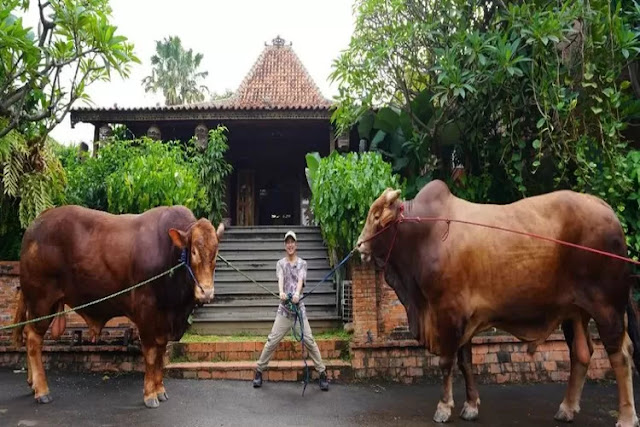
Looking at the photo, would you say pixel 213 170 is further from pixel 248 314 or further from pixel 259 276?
pixel 248 314

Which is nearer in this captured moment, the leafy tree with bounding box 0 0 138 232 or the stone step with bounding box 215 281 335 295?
the leafy tree with bounding box 0 0 138 232

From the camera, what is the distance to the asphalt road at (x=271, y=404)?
14.4 ft

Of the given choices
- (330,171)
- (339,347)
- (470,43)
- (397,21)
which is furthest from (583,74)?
(339,347)

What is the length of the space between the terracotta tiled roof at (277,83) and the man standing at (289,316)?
8375 millimetres

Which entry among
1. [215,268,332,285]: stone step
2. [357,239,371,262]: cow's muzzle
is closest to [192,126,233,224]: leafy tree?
[215,268,332,285]: stone step

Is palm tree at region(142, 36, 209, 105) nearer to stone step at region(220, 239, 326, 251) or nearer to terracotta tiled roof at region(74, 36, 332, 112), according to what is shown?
terracotta tiled roof at region(74, 36, 332, 112)

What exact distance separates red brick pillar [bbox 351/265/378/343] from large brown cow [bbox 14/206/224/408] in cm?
197

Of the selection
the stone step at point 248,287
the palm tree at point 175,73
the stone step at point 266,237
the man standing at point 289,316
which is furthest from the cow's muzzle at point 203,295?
the palm tree at point 175,73

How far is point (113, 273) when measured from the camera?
5.02 m

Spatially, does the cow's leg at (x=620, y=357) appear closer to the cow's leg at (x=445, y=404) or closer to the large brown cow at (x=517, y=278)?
the large brown cow at (x=517, y=278)

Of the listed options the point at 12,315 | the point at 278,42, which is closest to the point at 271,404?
the point at 12,315

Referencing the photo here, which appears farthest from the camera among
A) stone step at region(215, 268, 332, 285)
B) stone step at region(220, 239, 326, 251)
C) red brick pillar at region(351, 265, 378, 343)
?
stone step at region(220, 239, 326, 251)

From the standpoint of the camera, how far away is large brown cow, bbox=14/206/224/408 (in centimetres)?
481

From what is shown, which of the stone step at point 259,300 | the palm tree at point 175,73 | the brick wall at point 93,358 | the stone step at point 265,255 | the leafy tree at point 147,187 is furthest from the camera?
the palm tree at point 175,73
